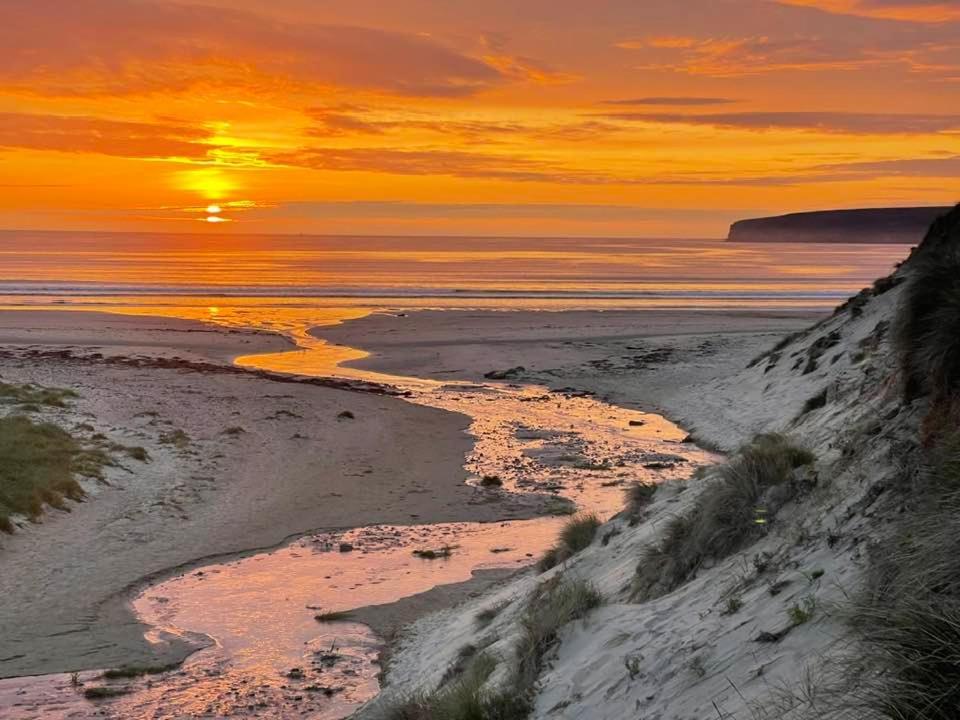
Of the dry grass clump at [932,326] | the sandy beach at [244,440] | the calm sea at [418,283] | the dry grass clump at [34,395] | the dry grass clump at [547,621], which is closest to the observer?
the dry grass clump at [932,326]

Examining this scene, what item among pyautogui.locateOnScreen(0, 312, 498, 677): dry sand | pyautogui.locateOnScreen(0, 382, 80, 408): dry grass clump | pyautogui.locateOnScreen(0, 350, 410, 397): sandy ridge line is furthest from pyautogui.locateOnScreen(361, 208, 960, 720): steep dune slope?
pyautogui.locateOnScreen(0, 350, 410, 397): sandy ridge line

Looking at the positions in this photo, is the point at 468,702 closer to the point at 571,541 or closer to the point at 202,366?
the point at 571,541

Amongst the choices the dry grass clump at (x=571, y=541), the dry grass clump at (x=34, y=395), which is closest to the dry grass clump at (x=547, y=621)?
the dry grass clump at (x=571, y=541)

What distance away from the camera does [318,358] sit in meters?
38.2

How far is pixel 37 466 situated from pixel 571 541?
35.9ft

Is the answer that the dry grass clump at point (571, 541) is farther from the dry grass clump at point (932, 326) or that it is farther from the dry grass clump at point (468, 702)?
the dry grass clump at point (932, 326)

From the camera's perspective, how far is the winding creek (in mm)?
9867

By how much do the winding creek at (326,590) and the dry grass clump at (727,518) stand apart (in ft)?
11.7

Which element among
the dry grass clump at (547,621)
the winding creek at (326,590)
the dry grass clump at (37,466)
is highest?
the dry grass clump at (547,621)

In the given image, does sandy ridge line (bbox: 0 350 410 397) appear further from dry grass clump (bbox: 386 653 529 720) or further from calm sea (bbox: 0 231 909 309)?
calm sea (bbox: 0 231 909 309)

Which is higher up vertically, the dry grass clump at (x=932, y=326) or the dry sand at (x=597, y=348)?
the dry grass clump at (x=932, y=326)

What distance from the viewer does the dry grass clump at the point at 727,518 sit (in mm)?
7973

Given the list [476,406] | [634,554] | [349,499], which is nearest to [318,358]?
[476,406]

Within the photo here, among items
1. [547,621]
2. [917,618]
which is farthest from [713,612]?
[917,618]
